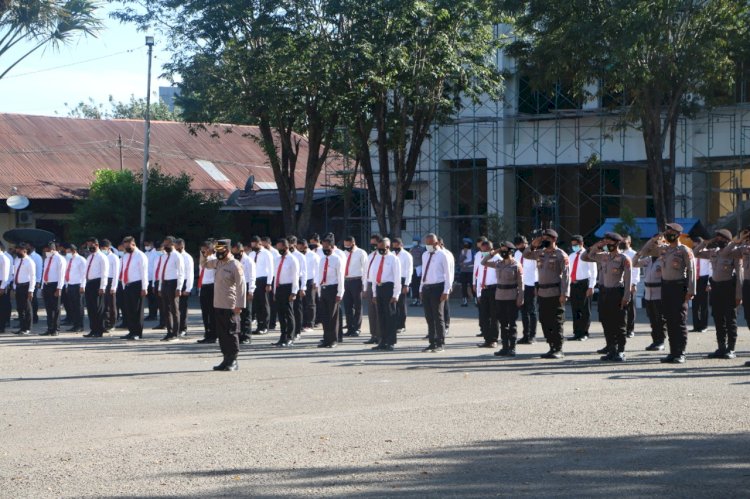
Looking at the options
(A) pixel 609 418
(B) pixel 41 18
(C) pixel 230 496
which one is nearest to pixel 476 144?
(B) pixel 41 18

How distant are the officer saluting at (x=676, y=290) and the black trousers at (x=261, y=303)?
8.43m

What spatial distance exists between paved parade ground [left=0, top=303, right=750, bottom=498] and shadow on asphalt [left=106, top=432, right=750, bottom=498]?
0.02 meters

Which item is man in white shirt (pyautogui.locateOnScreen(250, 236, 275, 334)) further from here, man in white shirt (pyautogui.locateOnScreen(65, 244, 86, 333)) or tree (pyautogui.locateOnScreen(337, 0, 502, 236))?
tree (pyautogui.locateOnScreen(337, 0, 502, 236))

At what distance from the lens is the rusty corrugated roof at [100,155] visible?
45625 millimetres

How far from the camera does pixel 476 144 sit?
44.5 metres

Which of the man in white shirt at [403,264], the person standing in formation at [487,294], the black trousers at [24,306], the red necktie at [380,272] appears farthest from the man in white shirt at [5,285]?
the person standing in formation at [487,294]

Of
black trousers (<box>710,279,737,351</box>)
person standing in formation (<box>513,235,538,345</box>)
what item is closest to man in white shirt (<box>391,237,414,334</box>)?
person standing in formation (<box>513,235,538,345</box>)

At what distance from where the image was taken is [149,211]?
40281mm

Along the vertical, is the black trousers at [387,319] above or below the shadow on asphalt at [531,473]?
above

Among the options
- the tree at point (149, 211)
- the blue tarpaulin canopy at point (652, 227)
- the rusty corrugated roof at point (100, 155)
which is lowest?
the blue tarpaulin canopy at point (652, 227)

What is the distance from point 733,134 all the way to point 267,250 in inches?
865

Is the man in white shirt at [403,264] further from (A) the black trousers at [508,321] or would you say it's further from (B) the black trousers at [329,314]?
(A) the black trousers at [508,321]

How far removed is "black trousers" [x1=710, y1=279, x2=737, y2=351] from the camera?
1706 centimetres

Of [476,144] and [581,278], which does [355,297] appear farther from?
[476,144]
